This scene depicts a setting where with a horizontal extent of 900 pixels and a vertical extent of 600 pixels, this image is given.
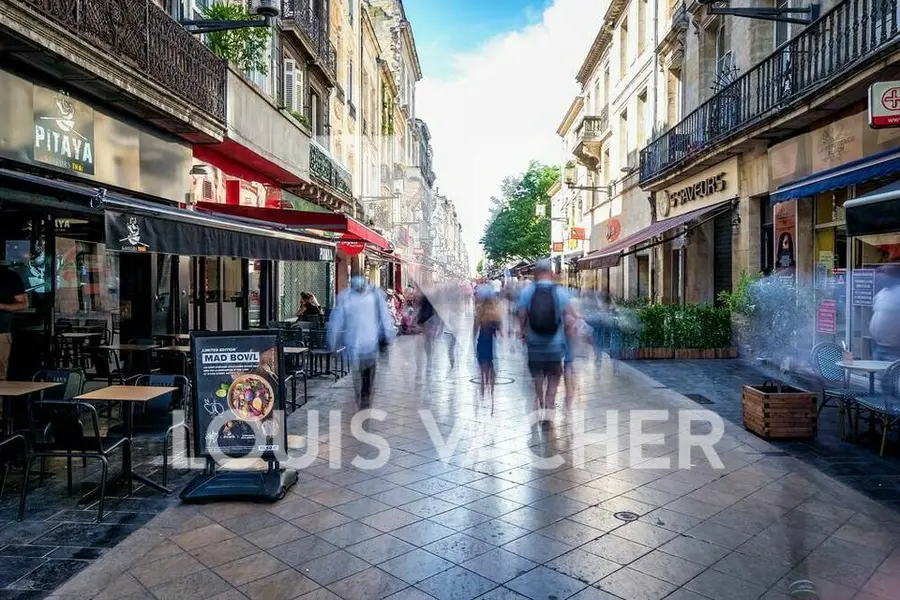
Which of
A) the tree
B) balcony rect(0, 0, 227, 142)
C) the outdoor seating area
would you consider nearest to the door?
balcony rect(0, 0, 227, 142)

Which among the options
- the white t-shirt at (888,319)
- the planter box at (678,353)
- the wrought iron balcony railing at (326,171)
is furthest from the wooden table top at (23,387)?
the wrought iron balcony railing at (326,171)

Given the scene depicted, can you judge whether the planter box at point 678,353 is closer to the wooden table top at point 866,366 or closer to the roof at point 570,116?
the wooden table top at point 866,366

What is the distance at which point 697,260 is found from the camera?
61.0 ft

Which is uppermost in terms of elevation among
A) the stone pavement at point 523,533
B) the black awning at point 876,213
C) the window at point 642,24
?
the window at point 642,24

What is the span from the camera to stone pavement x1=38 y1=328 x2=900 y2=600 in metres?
3.73

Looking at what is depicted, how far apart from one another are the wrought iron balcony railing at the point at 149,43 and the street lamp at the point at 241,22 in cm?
Result: 32

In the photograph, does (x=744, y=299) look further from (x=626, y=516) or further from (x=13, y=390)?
(x=13, y=390)

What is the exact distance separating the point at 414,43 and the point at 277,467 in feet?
159

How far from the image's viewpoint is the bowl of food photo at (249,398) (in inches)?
211

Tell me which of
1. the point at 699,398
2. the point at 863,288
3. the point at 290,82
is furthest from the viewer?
the point at 290,82

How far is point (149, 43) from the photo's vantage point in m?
8.87

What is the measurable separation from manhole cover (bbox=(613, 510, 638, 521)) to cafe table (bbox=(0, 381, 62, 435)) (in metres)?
4.76

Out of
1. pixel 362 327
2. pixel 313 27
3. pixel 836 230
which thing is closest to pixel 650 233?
pixel 836 230

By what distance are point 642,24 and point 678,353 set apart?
15.5 metres
